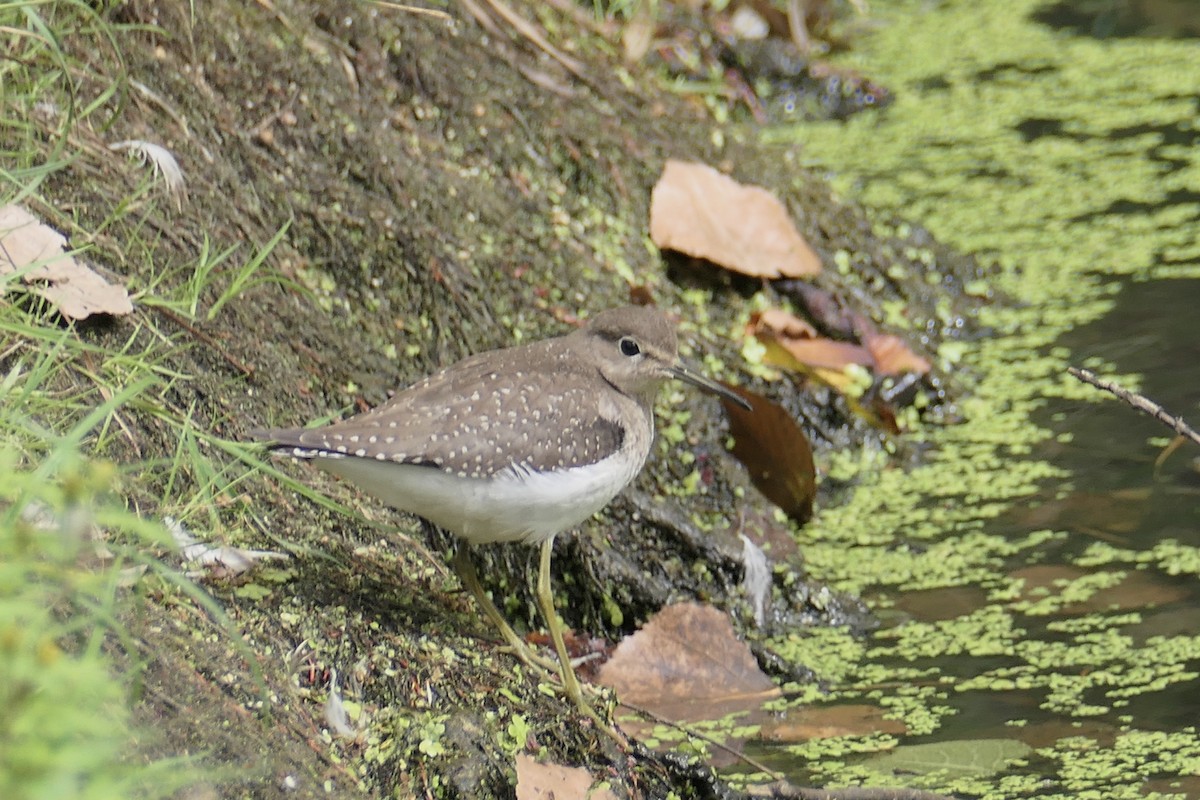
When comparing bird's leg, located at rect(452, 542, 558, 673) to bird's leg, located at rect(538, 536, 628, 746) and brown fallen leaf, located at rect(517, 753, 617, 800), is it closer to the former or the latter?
bird's leg, located at rect(538, 536, 628, 746)

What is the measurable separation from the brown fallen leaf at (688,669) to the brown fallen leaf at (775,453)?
99 centimetres

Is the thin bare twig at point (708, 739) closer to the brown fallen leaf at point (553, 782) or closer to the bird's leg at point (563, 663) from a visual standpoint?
the bird's leg at point (563, 663)

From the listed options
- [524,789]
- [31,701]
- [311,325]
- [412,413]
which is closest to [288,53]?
[311,325]

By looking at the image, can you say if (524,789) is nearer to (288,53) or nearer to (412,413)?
(412,413)

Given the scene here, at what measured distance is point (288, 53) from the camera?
6152 mm

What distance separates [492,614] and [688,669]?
0.85 m

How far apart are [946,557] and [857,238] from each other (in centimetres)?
223

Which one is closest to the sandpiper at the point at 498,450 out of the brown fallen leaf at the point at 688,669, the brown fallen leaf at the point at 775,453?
the brown fallen leaf at the point at 688,669

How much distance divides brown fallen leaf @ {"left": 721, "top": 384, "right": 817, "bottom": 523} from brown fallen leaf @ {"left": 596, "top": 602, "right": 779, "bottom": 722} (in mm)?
987

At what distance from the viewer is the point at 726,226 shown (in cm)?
693

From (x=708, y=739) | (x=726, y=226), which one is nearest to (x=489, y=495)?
(x=708, y=739)

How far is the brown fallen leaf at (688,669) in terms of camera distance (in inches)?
197

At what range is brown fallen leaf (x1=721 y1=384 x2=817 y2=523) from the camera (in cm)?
591

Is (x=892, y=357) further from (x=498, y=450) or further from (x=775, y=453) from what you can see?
(x=498, y=450)
